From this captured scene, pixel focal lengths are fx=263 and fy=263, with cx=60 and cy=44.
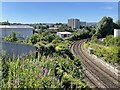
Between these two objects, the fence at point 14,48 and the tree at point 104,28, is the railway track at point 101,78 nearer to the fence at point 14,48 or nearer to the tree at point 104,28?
the fence at point 14,48

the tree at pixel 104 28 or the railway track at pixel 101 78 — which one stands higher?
the tree at pixel 104 28

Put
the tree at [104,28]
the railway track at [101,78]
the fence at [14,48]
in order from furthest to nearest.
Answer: the tree at [104,28] < the railway track at [101,78] < the fence at [14,48]

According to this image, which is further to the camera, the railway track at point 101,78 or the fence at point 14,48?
the railway track at point 101,78

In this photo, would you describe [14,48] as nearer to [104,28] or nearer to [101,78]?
[101,78]

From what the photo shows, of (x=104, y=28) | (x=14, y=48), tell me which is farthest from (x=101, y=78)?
(x=104, y=28)

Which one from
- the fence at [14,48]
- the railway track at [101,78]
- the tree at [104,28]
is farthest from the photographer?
the tree at [104,28]

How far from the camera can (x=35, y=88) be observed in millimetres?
3818

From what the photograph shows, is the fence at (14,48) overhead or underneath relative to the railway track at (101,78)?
overhead

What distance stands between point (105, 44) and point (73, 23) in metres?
48.8

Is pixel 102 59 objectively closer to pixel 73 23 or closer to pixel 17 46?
pixel 17 46

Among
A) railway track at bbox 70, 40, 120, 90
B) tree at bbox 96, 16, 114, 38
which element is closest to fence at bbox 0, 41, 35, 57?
railway track at bbox 70, 40, 120, 90

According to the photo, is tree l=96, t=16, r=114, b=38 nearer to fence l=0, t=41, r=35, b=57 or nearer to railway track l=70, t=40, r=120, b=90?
railway track l=70, t=40, r=120, b=90

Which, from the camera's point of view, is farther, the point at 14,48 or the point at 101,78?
the point at 101,78

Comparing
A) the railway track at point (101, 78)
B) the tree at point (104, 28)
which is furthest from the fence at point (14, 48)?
the tree at point (104, 28)
